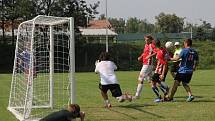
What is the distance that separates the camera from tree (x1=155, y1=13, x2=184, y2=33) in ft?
327

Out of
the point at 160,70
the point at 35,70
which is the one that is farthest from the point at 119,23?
the point at 35,70

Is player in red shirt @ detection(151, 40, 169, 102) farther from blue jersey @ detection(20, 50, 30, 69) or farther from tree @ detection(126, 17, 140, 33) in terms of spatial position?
tree @ detection(126, 17, 140, 33)

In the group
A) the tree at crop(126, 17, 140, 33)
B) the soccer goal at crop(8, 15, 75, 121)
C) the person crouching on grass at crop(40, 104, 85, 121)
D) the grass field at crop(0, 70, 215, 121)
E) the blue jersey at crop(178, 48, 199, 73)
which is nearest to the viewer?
the person crouching on grass at crop(40, 104, 85, 121)

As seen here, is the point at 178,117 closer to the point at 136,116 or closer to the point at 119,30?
the point at 136,116

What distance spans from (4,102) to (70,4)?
42.8m

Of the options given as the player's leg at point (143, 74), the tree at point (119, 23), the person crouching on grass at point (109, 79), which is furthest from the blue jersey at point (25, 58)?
the tree at point (119, 23)

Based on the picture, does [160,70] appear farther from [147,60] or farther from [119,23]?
[119,23]

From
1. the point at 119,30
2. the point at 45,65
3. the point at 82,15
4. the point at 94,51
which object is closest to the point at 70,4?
the point at 82,15

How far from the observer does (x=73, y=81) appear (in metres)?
13.0

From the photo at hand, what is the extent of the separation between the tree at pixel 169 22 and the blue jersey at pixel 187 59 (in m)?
83.1

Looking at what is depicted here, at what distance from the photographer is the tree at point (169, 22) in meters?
99.8

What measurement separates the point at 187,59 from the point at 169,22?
3415 inches

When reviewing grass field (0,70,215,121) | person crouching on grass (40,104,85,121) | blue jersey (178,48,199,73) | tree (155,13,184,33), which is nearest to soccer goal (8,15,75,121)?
grass field (0,70,215,121)

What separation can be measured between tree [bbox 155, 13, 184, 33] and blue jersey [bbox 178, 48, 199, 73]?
83.1 meters
